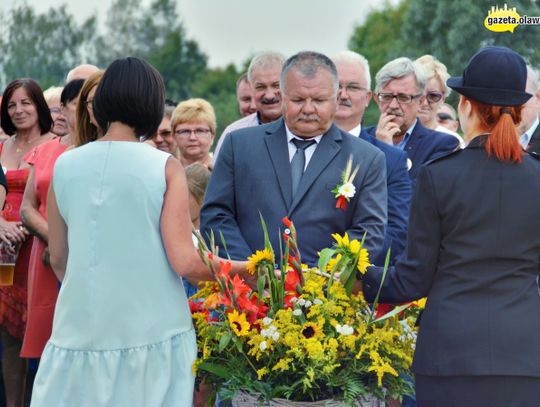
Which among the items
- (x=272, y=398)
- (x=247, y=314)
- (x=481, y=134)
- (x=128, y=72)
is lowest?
(x=272, y=398)

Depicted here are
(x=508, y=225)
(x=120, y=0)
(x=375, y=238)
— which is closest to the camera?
(x=508, y=225)

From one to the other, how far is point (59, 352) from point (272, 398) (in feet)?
2.92

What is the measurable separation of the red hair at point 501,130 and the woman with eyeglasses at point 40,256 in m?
3.36

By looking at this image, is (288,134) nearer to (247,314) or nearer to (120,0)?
(247,314)

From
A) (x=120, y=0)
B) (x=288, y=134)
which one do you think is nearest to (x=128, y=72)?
(x=288, y=134)

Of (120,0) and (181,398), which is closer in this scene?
(181,398)

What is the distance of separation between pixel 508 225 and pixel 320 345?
892mm

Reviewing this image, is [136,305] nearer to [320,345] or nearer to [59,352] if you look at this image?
[59,352]

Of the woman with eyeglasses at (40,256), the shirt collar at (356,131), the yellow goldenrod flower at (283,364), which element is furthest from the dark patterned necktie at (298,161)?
the woman with eyeglasses at (40,256)

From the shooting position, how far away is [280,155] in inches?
233

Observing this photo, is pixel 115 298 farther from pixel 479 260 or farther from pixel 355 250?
pixel 479 260

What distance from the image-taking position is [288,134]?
6008 millimetres

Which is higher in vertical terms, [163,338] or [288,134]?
[288,134]

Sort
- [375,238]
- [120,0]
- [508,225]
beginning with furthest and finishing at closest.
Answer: [120,0]
[375,238]
[508,225]
